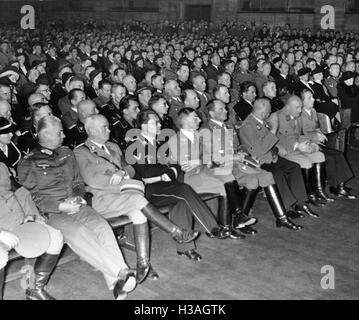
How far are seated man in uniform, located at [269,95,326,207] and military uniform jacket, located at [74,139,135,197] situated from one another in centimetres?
236

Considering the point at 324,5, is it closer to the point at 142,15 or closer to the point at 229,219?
the point at 142,15

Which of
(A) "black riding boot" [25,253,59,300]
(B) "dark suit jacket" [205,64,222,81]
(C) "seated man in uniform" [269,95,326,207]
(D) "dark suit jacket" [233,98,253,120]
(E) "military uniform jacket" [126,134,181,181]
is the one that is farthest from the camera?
(B) "dark suit jacket" [205,64,222,81]

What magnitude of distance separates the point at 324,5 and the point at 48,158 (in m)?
20.4

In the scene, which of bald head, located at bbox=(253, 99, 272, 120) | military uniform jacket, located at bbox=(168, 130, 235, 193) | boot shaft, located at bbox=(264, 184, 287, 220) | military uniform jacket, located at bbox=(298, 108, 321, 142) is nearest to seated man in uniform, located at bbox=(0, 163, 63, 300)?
military uniform jacket, located at bbox=(168, 130, 235, 193)

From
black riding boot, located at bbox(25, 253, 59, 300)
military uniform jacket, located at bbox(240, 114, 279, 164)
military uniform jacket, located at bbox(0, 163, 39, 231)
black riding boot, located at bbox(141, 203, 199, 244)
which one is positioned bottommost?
black riding boot, located at bbox(25, 253, 59, 300)

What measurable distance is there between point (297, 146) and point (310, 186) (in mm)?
542

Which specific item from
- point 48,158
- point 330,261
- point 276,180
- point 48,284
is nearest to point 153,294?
point 48,284

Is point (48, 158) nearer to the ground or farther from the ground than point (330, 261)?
farther from the ground

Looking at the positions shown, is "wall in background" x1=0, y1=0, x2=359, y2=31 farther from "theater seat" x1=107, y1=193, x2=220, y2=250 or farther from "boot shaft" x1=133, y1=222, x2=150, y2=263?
"boot shaft" x1=133, y1=222, x2=150, y2=263

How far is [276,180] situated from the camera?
5285mm

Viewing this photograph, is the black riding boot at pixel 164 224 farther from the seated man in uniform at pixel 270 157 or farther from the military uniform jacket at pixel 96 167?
the seated man in uniform at pixel 270 157

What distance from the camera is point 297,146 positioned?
225 inches

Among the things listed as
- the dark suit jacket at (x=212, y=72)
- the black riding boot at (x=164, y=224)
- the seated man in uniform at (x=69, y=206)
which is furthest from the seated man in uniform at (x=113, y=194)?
the dark suit jacket at (x=212, y=72)

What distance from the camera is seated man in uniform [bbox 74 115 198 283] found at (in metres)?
3.91
